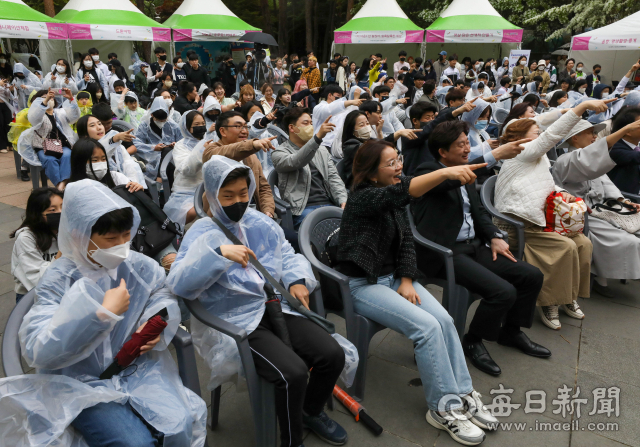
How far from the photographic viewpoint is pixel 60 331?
1527 millimetres

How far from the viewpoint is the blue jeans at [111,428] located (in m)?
1.65

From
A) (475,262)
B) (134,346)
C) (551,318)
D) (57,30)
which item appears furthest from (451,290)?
(57,30)

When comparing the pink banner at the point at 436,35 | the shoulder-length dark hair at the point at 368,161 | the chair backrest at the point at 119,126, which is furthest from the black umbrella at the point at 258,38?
the shoulder-length dark hair at the point at 368,161

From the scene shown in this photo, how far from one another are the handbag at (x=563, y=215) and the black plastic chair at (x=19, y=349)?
2736 millimetres

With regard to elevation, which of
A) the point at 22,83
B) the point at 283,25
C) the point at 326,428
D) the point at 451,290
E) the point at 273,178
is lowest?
the point at 326,428

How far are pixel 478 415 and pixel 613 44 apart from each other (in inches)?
571

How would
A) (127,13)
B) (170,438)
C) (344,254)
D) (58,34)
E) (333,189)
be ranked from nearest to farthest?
(170,438) < (344,254) < (333,189) < (58,34) < (127,13)

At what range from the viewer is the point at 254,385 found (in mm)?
2053

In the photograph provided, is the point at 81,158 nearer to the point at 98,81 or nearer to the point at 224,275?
the point at 224,275

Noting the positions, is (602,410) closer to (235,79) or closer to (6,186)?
(6,186)

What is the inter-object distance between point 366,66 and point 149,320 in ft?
36.9

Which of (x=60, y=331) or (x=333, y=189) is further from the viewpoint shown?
(x=333, y=189)

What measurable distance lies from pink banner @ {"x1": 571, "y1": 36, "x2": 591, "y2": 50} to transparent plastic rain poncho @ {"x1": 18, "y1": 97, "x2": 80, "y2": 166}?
14.2 metres

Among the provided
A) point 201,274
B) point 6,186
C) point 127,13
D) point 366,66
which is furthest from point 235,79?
point 201,274
